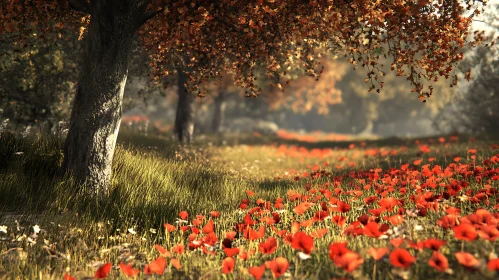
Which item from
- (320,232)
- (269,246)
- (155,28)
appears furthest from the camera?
(155,28)

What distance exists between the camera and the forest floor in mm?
3506

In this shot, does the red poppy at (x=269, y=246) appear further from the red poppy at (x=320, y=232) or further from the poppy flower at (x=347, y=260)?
the poppy flower at (x=347, y=260)

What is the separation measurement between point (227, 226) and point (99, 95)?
3.12 metres

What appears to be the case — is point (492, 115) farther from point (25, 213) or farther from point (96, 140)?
point (25, 213)

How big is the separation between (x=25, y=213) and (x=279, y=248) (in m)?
3.69

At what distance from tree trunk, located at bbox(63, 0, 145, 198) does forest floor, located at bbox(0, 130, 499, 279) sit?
37cm

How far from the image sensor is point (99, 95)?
22.7ft

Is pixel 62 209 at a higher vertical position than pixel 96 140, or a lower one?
lower

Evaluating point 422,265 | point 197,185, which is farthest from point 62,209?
point 422,265

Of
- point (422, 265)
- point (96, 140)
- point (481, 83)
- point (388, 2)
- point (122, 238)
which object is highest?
point (481, 83)

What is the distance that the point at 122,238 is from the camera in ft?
18.0

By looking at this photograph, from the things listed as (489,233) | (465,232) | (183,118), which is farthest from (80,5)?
(183,118)

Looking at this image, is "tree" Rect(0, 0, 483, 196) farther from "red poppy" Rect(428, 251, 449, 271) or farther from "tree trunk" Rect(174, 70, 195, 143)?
"tree trunk" Rect(174, 70, 195, 143)

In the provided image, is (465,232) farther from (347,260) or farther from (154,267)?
(154,267)
